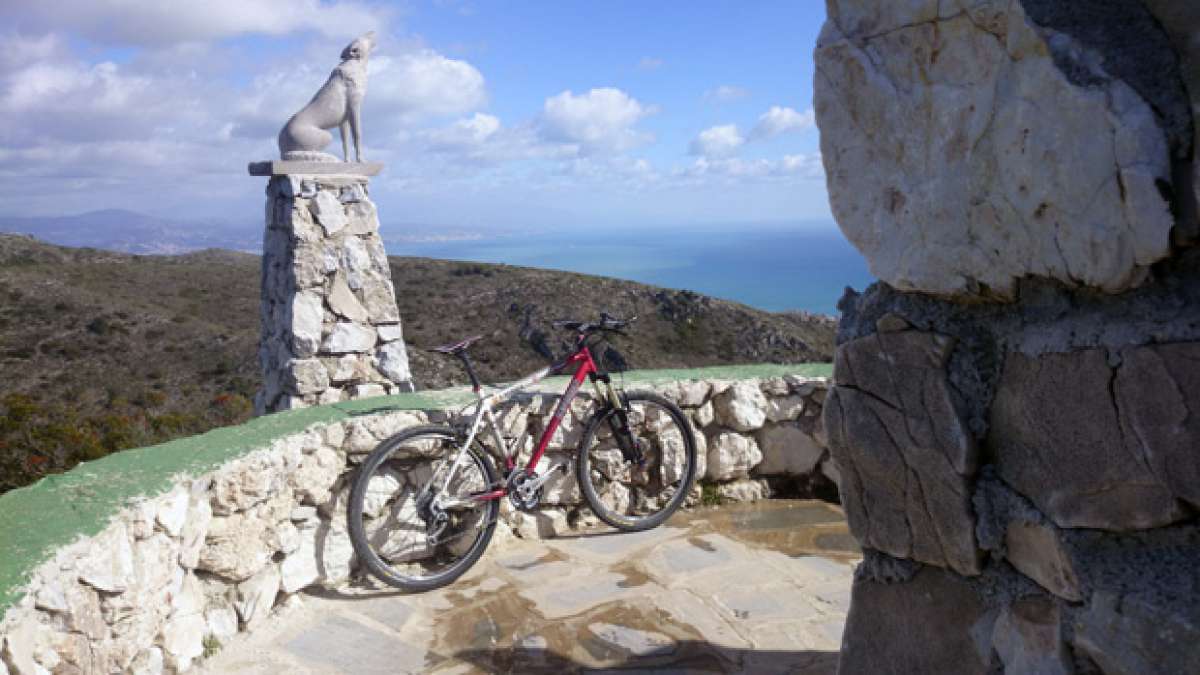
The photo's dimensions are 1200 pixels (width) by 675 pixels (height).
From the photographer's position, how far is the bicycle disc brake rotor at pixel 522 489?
4406 mm

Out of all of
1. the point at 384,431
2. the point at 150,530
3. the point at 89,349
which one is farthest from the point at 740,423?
the point at 89,349

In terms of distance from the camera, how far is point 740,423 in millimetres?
5137

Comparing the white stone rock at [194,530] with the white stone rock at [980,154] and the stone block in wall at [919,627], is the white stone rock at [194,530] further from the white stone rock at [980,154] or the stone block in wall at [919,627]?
the white stone rock at [980,154]

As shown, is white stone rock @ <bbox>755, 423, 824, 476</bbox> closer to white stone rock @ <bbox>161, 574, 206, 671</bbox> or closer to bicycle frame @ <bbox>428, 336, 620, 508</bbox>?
bicycle frame @ <bbox>428, 336, 620, 508</bbox>

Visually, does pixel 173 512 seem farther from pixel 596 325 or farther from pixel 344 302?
pixel 344 302

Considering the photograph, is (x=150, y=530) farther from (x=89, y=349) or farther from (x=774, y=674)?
(x=89, y=349)

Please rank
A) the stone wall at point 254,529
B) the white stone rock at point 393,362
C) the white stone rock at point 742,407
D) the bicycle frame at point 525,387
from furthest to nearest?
the white stone rock at point 393,362 < the white stone rock at point 742,407 < the bicycle frame at point 525,387 < the stone wall at point 254,529

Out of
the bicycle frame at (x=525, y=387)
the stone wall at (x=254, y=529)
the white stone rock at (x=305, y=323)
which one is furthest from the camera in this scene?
the white stone rock at (x=305, y=323)

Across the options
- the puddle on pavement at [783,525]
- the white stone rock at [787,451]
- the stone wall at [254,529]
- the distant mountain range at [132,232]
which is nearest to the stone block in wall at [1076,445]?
the stone wall at [254,529]

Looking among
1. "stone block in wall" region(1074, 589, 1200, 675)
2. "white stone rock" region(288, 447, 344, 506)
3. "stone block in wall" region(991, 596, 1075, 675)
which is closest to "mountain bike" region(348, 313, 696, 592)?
"white stone rock" region(288, 447, 344, 506)

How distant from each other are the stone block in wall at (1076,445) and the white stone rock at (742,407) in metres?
3.58

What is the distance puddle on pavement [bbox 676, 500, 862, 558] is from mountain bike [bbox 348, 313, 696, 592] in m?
0.24

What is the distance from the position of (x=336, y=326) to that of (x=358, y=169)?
127 centimetres

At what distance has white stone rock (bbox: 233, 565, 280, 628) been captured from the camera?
141 inches
